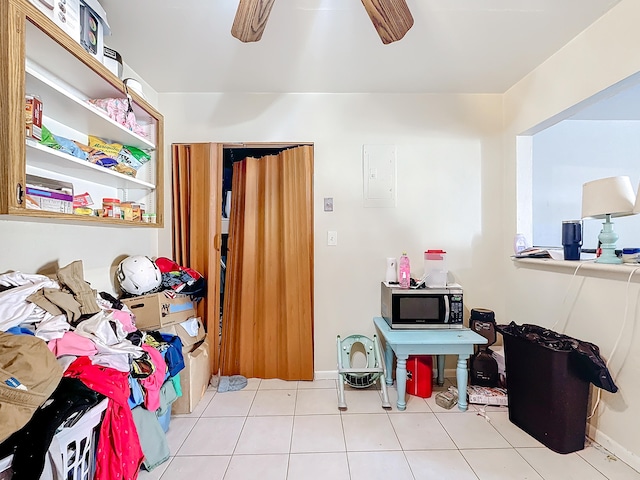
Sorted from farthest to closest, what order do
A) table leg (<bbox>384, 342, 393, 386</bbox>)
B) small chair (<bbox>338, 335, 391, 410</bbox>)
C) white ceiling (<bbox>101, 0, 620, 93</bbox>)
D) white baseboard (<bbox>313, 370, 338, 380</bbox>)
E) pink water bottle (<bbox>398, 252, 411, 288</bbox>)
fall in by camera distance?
white baseboard (<bbox>313, 370, 338, 380</bbox>)
table leg (<bbox>384, 342, 393, 386</bbox>)
pink water bottle (<bbox>398, 252, 411, 288</bbox>)
small chair (<bbox>338, 335, 391, 410</bbox>)
white ceiling (<bbox>101, 0, 620, 93</bbox>)

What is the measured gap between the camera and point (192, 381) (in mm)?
2066

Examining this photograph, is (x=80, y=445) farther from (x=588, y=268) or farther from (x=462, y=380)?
(x=588, y=268)

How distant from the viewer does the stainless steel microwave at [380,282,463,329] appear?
221 centimetres

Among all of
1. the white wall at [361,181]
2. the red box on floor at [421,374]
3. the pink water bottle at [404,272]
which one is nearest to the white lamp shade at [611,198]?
the white wall at [361,181]

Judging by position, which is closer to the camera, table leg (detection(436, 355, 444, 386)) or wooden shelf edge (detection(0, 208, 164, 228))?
wooden shelf edge (detection(0, 208, 164, 228))

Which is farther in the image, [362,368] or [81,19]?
[362,368]

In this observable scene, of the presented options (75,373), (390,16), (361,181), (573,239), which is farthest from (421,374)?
(390,16)

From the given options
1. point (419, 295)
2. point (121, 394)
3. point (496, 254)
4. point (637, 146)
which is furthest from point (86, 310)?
point (637, 146)

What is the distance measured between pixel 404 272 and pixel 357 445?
1.18 metres

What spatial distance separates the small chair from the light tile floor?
11 cm

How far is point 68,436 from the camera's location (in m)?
1.05

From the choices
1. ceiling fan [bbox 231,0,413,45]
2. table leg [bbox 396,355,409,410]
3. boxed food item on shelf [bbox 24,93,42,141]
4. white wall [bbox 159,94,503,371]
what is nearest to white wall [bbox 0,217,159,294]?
boxed food item on shelf [bbox 24,93,42,141]

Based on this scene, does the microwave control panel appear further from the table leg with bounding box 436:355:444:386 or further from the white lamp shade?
the white lamp shade

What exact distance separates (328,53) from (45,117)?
5.24 ft
